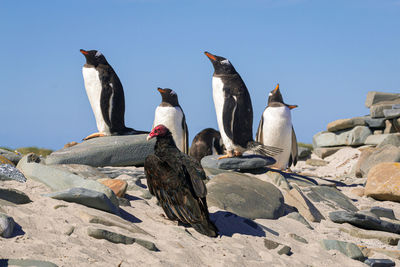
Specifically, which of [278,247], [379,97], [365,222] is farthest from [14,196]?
[379,97]

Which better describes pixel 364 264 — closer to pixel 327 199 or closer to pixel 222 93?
pixel 327 199

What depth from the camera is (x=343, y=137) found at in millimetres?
16234

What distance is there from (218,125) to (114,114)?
190 cm

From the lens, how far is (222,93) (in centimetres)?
827

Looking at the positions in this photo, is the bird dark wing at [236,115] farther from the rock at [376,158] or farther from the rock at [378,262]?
the rock at [376,158]

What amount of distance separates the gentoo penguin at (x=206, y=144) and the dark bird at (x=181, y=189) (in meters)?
5.18

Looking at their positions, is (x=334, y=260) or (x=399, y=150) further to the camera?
(x=399, y=150)

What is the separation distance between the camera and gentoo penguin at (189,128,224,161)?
32.7 ft

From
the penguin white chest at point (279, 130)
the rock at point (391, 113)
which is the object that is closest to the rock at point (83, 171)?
the penguin white chest at point (279, 130)

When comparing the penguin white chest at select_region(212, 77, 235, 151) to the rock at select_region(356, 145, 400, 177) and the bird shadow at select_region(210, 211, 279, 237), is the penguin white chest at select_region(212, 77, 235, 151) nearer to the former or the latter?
the bird shadow at select_region(210, 211, 279, 237)

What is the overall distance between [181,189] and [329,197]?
3874mm

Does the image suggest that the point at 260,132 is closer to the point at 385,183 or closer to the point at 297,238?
the point at 385,183

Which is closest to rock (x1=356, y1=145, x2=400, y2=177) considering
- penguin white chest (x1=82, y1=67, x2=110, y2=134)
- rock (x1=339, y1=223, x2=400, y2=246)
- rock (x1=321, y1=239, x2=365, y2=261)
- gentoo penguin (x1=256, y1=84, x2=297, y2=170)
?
gentoo penguin (x1=256, y1=84, x2=297, y2=170)

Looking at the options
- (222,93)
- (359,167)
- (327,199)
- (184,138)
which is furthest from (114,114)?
(359,167)
